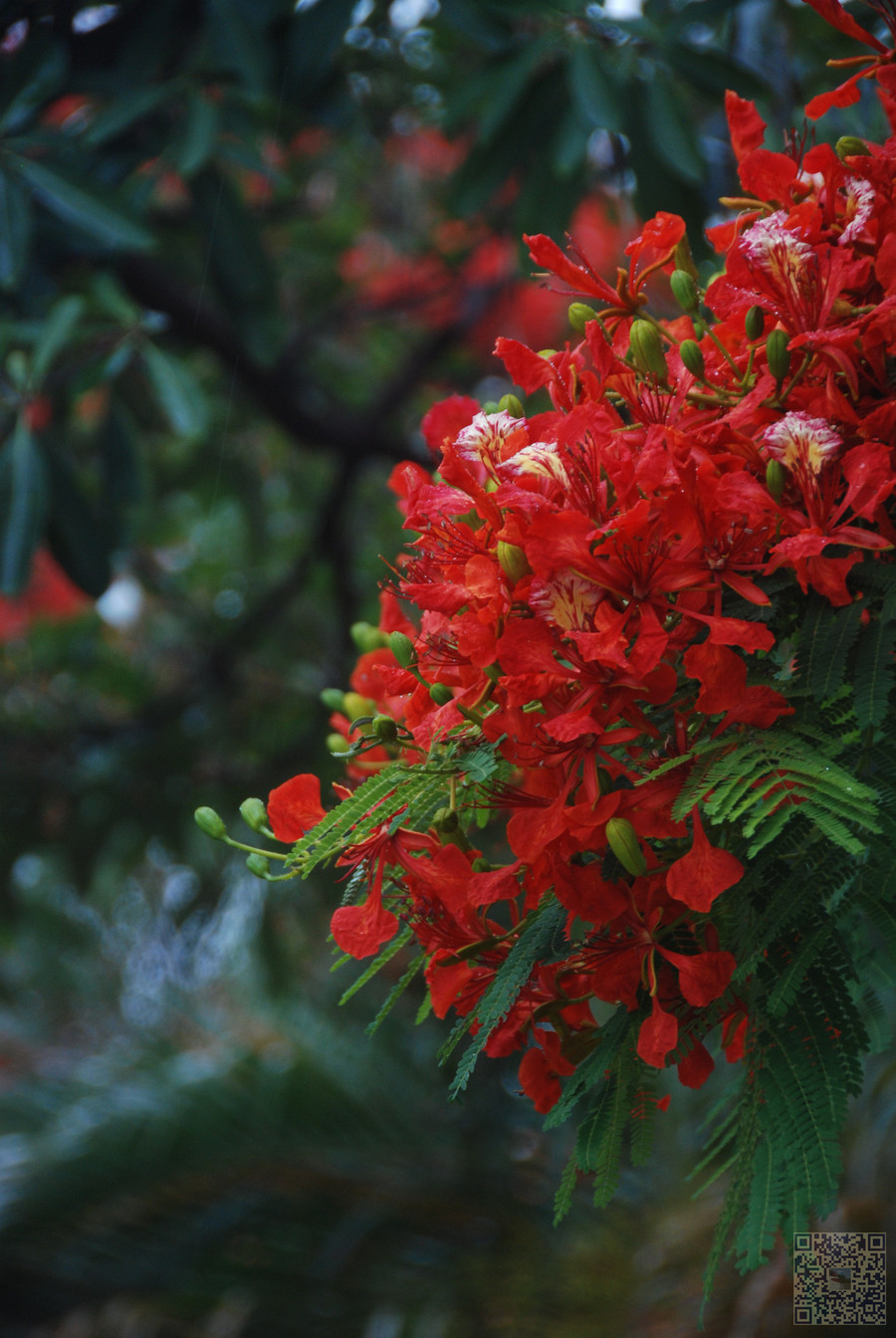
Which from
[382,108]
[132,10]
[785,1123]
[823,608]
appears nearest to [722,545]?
[823,608]

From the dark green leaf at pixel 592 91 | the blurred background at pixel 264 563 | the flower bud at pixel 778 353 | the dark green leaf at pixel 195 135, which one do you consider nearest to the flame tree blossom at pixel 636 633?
the flower bud at pixel 778 353

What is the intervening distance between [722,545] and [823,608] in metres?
0.07

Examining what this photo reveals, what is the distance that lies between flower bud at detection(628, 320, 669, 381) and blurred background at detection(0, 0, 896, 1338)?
1.01 m

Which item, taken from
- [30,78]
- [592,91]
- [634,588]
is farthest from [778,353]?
[30,78]

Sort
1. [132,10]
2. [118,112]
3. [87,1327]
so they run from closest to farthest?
[118,112] → [132,10] → [87,1327]

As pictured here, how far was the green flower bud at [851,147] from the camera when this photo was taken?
664mm

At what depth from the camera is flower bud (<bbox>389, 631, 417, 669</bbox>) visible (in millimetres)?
652

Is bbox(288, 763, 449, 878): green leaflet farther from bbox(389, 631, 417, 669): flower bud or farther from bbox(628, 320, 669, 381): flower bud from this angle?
bbox(628, 320, 669, 381): flower bud

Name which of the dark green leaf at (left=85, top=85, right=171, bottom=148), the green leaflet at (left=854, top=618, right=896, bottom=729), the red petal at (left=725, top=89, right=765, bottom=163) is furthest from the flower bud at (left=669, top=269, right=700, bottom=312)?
the dark green leaf at (left=85, top=85, right=171, bottom=148)

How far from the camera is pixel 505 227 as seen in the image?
2.46 meters

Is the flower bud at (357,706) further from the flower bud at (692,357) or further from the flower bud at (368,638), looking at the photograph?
the flower bud at (692,357)

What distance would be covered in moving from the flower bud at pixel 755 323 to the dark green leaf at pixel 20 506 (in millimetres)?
1298

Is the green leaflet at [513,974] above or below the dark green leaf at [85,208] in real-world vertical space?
below

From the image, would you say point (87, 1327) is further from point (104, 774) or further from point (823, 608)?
Result: point (823, 608)
